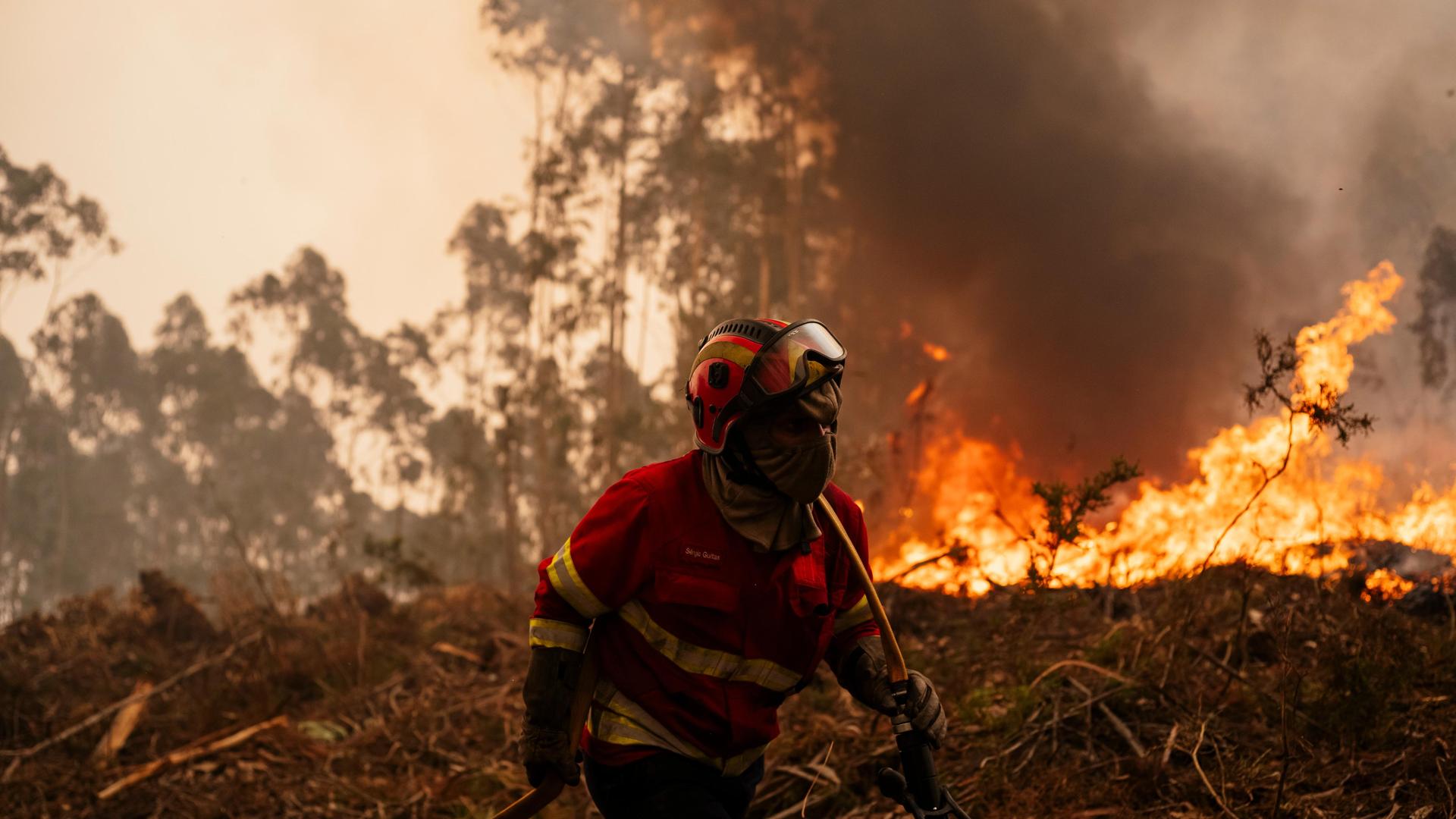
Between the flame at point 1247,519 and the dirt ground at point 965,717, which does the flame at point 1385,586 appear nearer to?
the dirt ground at point 965,717

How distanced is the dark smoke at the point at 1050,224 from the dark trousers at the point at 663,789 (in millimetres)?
10381

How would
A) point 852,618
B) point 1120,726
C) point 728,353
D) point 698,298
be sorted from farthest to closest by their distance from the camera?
point 698,298, point 1120,726, point 852,618, point 728,353

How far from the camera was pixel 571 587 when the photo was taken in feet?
8.77

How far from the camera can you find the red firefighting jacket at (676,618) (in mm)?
2688

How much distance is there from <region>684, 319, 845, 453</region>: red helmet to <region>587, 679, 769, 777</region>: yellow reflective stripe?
2.35 ft

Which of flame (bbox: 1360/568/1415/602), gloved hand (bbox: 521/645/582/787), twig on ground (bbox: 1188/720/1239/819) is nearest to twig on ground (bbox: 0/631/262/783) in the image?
gloved hand (bbox: 521/645/582/787)

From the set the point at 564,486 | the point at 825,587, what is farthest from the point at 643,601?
the point at 564,486

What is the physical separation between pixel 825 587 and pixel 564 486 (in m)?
32.2

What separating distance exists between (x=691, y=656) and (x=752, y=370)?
2.52ft

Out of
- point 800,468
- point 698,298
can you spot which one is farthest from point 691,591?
point 698,298

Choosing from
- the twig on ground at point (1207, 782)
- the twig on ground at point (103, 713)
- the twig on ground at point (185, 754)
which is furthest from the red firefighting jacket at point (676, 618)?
the twig on ground at point (103, 713)

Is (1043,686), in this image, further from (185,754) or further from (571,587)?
(185,754)

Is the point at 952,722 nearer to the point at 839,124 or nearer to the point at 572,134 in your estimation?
the point at 839,124

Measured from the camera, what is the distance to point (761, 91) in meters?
25.1
